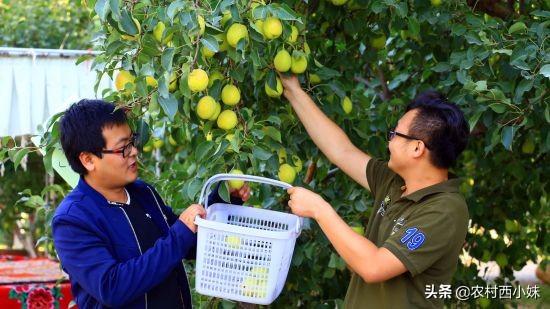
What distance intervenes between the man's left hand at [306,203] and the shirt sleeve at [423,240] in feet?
0.64

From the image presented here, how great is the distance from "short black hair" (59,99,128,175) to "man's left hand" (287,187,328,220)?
518 mm

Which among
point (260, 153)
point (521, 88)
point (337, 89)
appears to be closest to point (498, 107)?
point (521, 88)

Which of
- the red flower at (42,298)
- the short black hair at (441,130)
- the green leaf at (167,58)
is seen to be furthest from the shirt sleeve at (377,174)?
the red flower at (42,298)

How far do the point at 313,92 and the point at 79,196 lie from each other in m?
0.85

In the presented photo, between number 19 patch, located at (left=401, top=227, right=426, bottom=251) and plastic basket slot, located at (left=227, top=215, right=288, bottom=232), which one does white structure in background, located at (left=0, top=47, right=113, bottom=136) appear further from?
number 19 patch, located at (left=401, top=227, right=426, bottom=251)

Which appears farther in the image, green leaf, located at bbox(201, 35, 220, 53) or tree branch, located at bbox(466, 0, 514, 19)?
tree branch, located at bbox(466, 0, 514, 19)

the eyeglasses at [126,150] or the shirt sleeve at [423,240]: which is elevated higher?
the eyeglasses at [126,150]

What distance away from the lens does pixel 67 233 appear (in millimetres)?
2176

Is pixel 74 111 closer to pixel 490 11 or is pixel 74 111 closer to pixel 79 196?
pixel 79 196

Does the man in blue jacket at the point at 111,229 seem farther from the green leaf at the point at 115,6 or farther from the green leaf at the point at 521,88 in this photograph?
the green leaf at the point at 521,88

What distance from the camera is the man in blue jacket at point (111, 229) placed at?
2.14 metres

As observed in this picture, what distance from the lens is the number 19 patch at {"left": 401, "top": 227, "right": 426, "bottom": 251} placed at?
2.08 meters

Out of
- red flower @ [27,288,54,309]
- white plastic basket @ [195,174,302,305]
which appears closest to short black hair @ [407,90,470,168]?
white plastic basket @ [195,174,302,305]

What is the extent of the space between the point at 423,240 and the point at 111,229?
81cm
